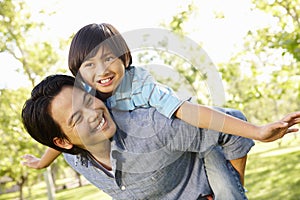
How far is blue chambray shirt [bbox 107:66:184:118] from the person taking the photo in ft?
3.81

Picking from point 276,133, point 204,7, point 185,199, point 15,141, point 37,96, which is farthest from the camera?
point 15,141

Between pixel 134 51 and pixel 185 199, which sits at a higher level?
pixel 134 51

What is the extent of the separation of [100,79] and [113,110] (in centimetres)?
9

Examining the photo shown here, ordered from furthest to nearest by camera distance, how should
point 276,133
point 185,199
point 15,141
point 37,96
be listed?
point 15,141, point 185,199, point 37,96, point 276,133

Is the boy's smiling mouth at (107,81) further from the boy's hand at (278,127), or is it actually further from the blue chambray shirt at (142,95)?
the boy's hand at (278,127)

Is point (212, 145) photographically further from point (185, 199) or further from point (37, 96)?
point (37, 96)

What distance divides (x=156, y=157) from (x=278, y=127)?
33cm

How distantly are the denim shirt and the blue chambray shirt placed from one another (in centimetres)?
2

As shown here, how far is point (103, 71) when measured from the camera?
1242 millimetres

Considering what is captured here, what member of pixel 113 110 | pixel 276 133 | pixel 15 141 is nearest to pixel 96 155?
pixel 113 110

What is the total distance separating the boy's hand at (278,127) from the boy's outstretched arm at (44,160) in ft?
2.46

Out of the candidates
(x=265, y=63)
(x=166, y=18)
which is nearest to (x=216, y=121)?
(x=166, y=18)

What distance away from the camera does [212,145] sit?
4.09ft

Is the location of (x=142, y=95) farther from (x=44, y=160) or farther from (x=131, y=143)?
(x=44, y=160)
